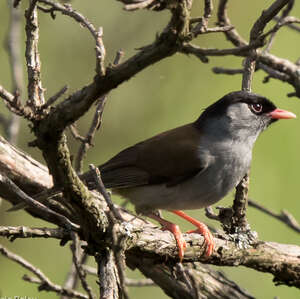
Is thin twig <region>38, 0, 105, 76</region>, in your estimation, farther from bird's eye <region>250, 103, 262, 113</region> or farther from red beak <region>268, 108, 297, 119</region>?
red beak <region>268, 108, 297, 119</region>

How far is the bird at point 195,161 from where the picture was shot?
491 centimetres

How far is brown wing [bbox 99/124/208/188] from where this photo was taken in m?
5.05

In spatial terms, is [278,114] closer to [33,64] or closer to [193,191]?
[193,191]

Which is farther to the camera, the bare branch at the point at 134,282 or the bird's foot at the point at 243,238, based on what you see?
the bare branch at the point at 134,282

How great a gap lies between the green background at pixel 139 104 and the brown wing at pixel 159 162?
1.37 m

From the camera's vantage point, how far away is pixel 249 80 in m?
4.62

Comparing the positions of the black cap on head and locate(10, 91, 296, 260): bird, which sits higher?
the black cap on head

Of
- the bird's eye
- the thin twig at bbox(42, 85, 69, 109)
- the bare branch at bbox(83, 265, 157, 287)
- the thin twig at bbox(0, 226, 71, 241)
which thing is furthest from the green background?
the thin twig at bbox(42, 85, 69, 109)

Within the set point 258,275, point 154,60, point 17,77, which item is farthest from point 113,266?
point 258,275

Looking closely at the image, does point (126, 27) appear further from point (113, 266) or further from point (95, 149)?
point (113, 266)

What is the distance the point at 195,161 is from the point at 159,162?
1.13 feet

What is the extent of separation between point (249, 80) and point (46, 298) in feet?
13.0

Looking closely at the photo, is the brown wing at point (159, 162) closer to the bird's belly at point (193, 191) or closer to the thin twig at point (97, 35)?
the bird's belly at point (193, 191)

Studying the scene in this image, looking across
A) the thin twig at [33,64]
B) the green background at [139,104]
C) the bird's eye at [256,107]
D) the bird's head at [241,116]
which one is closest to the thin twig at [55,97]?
the thin twig at [33,64]
